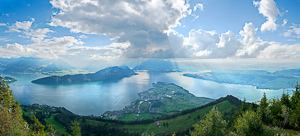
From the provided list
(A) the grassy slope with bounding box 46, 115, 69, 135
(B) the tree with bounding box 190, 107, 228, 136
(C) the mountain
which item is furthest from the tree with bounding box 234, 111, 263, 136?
(A) the grassy slope with bounding box 46, 115, 69, 135

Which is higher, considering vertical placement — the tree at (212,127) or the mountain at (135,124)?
the tree at (212,127)

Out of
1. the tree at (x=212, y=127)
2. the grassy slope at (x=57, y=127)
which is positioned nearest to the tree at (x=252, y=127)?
the tree at (x=212, y=127)

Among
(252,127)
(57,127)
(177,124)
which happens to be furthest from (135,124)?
(252,127)

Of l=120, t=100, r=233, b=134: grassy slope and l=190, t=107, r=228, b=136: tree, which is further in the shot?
l=120, t=100, r=233, b=134: grassy slope

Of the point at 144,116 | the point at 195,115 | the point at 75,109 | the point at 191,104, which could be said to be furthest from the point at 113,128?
the point at 191,104

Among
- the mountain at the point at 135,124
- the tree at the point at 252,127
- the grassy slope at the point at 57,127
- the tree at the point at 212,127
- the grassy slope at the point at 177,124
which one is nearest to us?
the tree at the point at 212,127

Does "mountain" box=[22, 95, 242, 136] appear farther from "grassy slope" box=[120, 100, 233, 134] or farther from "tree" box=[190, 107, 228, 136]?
"tree" box=[190, 107, 228, 136]

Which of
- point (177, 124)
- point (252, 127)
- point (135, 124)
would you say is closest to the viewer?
point (252, 127)

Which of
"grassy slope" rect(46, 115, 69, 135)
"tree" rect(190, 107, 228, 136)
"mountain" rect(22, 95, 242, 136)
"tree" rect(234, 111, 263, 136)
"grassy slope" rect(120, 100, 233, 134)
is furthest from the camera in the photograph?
"grassy slope" rect(120, 100, 233, 134)

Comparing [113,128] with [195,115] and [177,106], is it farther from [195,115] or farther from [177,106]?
[177,106]

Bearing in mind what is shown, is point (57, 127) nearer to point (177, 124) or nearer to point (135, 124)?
point (135, 124)

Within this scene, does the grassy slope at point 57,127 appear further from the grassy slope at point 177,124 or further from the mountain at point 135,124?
the grassy slope at point 177,124
